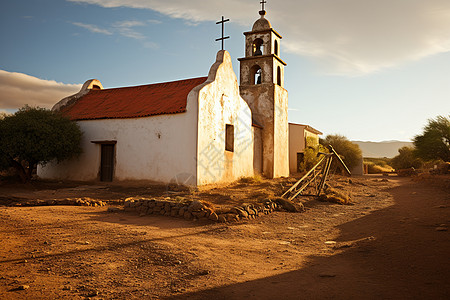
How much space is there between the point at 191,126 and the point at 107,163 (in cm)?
543

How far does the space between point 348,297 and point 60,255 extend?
14.6ft

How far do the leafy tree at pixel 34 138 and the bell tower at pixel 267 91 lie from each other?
35.7 feet

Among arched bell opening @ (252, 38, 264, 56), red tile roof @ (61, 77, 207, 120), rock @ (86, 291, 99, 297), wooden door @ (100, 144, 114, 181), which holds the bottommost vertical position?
rock @ (86, 291, 99, 297)

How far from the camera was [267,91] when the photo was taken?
67.9ft

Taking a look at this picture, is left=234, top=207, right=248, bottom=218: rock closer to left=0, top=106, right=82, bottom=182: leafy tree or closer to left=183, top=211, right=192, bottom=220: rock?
left=183, top=211, right=192, bottom=220: rock

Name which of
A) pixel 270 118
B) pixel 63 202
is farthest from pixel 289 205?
pixel 270 118

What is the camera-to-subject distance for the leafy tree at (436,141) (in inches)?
1037

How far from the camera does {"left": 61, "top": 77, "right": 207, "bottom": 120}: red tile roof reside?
15.3 m

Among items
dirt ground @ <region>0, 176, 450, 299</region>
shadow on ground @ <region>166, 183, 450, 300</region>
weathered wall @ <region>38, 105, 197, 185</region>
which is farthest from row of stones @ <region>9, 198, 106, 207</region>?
shadow on ground @ <region>166, 183, 450, 300</region>

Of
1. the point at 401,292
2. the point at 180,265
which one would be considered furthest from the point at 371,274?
the point at 180,265

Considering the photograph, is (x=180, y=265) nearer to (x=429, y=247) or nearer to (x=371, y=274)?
(x=371, y=274)

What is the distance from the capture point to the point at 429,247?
5.65 metres

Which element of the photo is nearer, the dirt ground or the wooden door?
the dirt ground

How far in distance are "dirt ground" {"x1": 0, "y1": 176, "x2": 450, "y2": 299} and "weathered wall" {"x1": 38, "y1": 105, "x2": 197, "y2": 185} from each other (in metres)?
5.01
